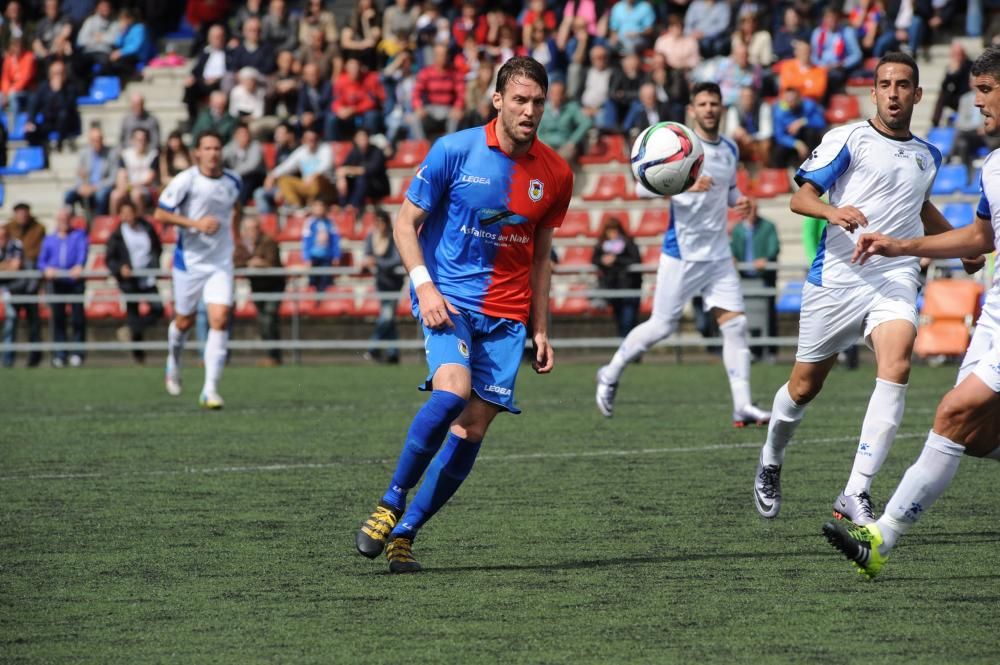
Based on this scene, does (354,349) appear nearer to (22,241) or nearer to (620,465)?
(22,241)

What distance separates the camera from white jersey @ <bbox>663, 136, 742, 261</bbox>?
39.5 ft

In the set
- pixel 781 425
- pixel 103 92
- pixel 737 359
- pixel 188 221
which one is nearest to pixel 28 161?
pixel 103 92

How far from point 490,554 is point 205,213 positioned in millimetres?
8090

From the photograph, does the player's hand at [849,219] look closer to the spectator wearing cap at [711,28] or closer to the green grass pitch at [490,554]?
the green grass pitch at [490,554]

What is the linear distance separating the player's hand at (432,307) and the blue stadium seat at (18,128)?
72.2 feet

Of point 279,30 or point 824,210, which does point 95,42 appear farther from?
point 824,210

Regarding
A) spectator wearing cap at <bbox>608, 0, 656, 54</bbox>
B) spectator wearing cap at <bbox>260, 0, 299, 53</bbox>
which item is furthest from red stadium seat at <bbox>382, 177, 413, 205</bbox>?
spectator wearing cap at <bbox>260, 0, 299, 53</bbox>

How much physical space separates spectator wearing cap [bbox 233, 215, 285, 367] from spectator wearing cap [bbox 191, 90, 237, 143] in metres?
3.83

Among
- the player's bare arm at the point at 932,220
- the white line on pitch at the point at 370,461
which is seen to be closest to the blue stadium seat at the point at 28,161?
the white line on pitch at the point at 370,461

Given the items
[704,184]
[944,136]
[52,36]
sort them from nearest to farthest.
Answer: [704,184], [944,136], [52,36]

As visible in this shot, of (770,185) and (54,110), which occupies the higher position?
(54,110)

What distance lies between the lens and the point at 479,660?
15.7 ft

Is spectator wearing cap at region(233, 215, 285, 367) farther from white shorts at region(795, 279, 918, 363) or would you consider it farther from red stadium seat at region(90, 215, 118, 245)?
white shorts at region(795, 279, 918, 363)

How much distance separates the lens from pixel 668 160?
904 centimetres
